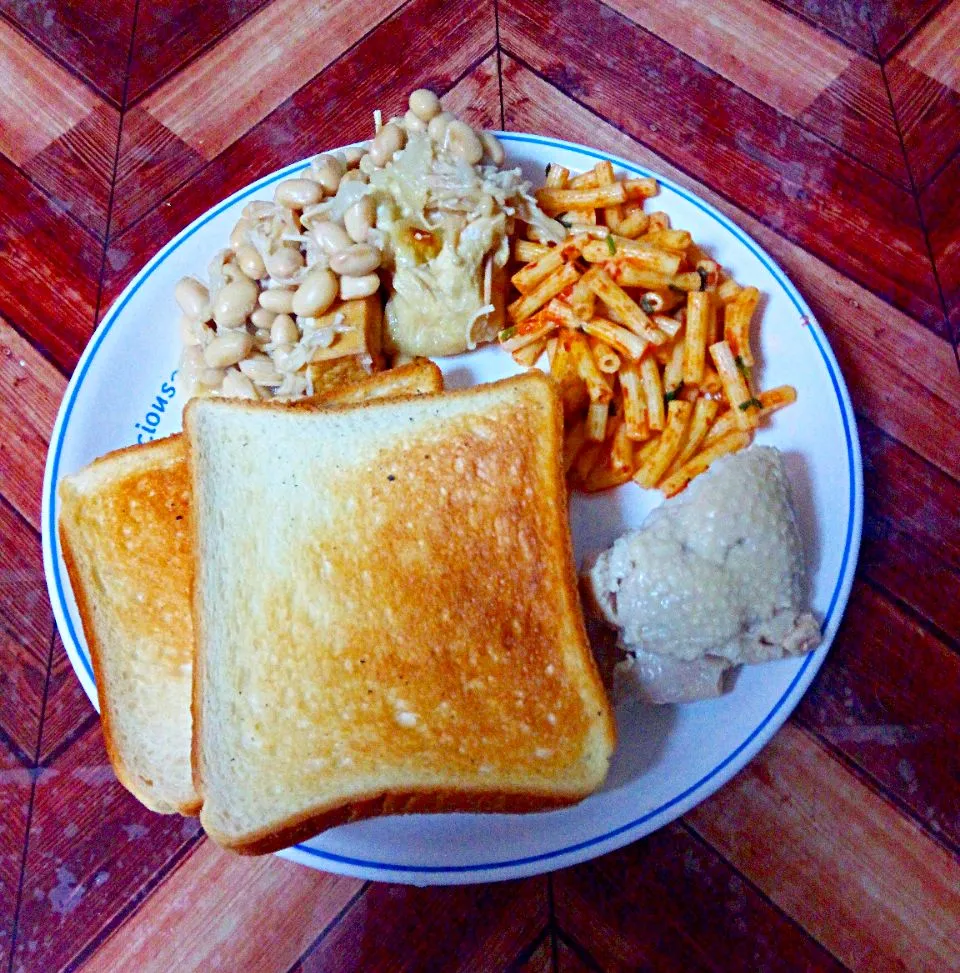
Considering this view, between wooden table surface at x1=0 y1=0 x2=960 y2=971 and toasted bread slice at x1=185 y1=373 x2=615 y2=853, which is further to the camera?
wooden table surface at x1=0 y1=0 x2=960 y2=971

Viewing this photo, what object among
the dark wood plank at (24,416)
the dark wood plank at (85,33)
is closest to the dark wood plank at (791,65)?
the dark wood plank at (85,33)

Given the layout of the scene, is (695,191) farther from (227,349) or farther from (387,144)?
(227,349)

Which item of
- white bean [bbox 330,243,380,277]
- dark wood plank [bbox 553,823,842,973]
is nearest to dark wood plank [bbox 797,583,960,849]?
dark wood plank [bbox 553,823,842,973]

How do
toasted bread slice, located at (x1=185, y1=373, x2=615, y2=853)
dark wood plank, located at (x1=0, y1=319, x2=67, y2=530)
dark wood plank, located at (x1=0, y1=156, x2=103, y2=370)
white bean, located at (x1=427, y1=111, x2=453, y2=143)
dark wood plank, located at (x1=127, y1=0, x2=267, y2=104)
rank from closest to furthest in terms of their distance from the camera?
1. toasted bread slice, located at (x1=185, y1=373, x2=615, y2=853)
2. white bean, located at (x1=427, y1=111, x2=453, y2=143)
3. dark wood plank, located at (x1=0, y1=319, x2=67, y2=530)
4. dark wood plank, located at (x1=0, y1=156, x2=103, y2=370)
5. dark wood plank, located at (x1=127, y1=0, x2=267, y2=104)

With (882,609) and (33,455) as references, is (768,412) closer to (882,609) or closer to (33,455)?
(882,609)

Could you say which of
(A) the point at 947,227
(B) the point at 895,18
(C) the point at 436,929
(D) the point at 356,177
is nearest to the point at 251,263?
(D) the point at 356,177

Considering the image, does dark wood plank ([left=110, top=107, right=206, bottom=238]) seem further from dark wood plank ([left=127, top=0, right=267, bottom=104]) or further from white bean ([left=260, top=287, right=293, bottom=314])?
white bean ([left=260, top=287, right=293, bottom=314])

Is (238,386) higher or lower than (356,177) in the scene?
lower

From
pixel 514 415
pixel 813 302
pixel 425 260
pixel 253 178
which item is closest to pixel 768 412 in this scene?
pixel 813 302
